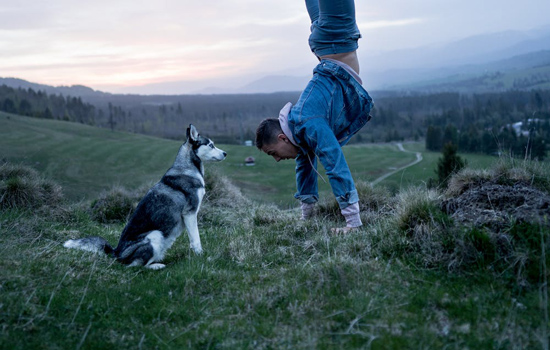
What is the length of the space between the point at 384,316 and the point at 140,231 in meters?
3.80

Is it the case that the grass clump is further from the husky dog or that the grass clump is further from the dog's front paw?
the dog's front paw

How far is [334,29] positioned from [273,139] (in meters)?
1.83

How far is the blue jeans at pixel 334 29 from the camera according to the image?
238 inches

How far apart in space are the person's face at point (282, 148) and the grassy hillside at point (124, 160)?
35355 millimetres

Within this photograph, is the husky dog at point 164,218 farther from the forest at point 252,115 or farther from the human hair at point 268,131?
the forest at point 252,115

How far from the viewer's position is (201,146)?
302 inches

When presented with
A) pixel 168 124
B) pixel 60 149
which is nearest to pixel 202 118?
pixel 168 124

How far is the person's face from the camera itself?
21.5 ft

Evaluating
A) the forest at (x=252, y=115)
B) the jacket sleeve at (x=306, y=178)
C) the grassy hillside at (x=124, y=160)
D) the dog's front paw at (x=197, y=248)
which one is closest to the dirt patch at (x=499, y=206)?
the jacket sleeve at (x=306, y=178)

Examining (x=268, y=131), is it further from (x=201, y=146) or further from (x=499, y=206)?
(x=499, y=206)

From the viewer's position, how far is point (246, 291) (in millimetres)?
4527

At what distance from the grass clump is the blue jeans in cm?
690

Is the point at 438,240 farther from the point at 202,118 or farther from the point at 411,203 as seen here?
the point at 202,118

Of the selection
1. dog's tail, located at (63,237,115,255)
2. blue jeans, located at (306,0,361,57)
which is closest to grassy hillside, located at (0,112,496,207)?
blue jeans, located at (306,0,361,57)
